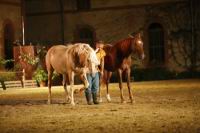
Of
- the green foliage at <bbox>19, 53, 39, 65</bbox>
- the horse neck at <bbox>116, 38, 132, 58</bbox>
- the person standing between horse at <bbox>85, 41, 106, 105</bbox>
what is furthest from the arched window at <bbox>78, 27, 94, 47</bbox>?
the horse neck at <bbox>116, 38, 132, 58</bbox>

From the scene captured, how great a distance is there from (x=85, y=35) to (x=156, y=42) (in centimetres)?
563

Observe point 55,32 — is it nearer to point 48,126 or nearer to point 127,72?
point 127,72

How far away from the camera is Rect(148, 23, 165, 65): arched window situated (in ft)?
123

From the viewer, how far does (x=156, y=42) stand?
124 ft

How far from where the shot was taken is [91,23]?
128 feet

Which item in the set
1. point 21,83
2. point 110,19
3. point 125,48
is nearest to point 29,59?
point 21,83

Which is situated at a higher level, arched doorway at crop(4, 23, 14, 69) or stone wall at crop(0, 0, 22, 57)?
stone wall at crop(0, 0, 22, 57)

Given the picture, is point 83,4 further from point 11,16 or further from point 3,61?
point 3,61

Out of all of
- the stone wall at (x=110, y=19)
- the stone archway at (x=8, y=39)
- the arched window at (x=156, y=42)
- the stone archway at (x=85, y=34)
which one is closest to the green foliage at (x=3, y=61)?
the stone archway at (x=8, y=39)

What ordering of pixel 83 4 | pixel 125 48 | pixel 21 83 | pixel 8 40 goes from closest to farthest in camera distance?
1. pixel 125 48
2. pixel 21 83
3. pixel 8 40
4. pixel 83 4

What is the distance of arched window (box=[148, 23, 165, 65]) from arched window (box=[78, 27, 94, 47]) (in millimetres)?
4621

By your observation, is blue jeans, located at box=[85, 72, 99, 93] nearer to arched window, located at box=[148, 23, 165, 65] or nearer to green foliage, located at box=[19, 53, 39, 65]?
green foliage, located at box=[19, 53, 39, 65]

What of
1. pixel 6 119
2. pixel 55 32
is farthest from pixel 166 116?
pixel 55 32

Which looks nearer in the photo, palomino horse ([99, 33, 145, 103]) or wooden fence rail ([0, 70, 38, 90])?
palomino horse ([99, 33, 145, 103])
